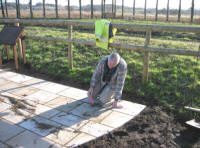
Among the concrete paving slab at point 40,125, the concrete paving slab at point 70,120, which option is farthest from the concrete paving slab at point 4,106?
the concrete paving slab at point 70,120

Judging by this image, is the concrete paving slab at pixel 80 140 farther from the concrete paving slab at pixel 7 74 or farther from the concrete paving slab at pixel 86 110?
the concrete paving slab at pixel 7 74

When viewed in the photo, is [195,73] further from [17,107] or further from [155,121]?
[17,107]

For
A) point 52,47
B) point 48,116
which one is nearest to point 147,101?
point 48,116

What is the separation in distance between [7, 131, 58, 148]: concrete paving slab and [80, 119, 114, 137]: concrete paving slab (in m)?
0.63

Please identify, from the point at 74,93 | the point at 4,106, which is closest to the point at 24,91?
the point at 4,106

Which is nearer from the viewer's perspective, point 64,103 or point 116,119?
point 116,119

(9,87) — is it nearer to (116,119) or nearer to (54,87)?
(54,87)

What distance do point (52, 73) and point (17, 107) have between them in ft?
6.95

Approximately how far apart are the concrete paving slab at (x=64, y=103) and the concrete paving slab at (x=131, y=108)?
853 millimetres

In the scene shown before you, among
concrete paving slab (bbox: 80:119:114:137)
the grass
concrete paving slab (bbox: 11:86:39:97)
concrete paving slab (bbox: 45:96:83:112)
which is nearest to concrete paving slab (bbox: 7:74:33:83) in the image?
concrete paving slab (bbox: 11:86:39:97)

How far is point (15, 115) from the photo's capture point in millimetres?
3764

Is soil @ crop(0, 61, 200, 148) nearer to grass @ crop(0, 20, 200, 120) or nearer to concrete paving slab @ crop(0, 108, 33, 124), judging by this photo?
grass @ crop(0, 20, 200, 120)

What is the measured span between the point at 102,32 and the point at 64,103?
1758 millimetres

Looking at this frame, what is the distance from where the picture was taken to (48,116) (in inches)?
148
